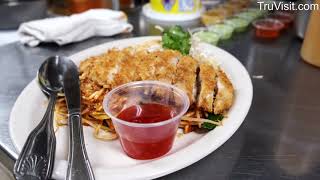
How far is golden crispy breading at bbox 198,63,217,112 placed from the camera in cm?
75

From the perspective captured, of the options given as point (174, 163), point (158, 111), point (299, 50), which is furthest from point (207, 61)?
point (299, 50)

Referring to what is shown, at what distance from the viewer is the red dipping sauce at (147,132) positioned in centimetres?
63

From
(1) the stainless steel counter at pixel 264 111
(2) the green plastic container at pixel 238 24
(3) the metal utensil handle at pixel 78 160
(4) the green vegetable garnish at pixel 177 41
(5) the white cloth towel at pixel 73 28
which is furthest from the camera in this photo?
(2) the green plastic container at pixel 238 24

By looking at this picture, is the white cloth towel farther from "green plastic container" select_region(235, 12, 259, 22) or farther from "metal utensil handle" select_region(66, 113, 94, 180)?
"metal utensil handle" select_region(66, 113, 94, 180)

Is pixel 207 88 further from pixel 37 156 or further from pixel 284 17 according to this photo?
pixel 284 17

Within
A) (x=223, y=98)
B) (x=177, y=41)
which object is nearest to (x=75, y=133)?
(x=223, y=98)

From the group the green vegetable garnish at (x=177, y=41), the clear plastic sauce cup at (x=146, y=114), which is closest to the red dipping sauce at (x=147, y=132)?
the clear plastic sauce cup at (x=146, y=114)

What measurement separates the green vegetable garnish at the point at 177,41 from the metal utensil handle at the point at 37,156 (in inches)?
18.2

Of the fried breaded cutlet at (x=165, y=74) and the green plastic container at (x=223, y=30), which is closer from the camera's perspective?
the fried breaded cutlet at (x=165, y=74)

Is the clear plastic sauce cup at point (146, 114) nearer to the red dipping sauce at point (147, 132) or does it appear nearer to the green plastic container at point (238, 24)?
the red dipping sauce at point (147, 132)

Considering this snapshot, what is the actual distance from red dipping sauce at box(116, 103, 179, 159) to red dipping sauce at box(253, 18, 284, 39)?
759 millimetres

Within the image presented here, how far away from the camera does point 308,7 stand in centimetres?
116

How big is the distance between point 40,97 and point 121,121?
0.33m

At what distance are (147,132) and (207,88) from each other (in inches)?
8.1
